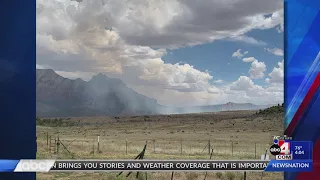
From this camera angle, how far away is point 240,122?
48.7m

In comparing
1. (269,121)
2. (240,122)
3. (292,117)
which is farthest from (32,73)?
(240,122)

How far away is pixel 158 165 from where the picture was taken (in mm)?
7402

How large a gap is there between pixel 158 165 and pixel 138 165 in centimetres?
44

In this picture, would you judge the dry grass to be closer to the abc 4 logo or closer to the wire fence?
the wire fence

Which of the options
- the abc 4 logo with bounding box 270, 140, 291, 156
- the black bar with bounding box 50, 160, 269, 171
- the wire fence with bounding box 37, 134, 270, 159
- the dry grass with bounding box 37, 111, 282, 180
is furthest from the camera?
the dry grass with bounding box 37, 111, 282, 180

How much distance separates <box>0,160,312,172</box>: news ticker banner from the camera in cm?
721

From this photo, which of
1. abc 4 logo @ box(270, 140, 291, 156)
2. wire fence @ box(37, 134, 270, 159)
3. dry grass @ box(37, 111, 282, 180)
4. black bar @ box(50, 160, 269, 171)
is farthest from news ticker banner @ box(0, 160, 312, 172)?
dry grass @ box(37, 111, 282, 180)

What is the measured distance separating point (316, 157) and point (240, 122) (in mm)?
41715

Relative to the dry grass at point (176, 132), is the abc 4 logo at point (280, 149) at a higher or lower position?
higher

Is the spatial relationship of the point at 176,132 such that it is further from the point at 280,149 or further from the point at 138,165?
the point at 138,165

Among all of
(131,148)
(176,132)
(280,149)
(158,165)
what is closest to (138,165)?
(158,165)

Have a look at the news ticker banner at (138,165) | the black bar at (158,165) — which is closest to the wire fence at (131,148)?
the news ticker banner at (138,165)

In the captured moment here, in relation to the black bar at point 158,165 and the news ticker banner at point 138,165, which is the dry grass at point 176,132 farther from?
the black bar at point 158,165

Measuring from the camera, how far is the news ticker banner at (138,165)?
721cm
